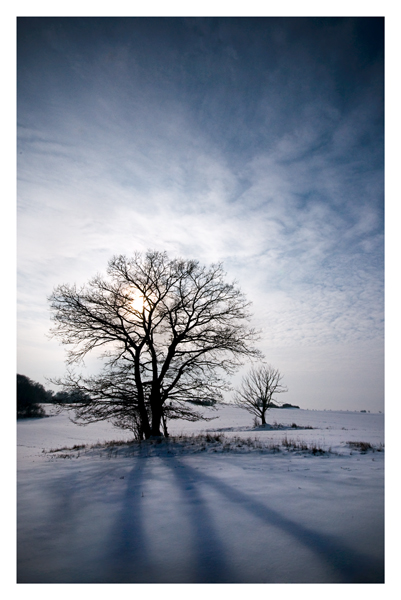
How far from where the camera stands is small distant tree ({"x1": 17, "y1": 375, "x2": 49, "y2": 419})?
2020 inches

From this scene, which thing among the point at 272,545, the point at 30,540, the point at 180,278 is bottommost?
the point at 30,540

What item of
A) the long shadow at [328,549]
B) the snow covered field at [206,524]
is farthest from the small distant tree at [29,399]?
the long shadow at [328,549]

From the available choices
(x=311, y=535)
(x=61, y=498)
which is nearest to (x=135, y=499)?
(x=61, y=498)

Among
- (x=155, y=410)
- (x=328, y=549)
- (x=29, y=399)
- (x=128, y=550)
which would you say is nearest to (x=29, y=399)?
(x=29, y=399)

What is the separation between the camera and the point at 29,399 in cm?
5312

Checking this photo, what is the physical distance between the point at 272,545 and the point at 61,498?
4.02 metres

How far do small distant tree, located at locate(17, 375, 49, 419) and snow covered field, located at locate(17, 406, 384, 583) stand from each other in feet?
171

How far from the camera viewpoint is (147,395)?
1351cm

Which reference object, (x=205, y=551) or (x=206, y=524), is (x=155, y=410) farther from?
(x=205, y=551)

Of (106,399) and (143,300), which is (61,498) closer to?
(106,399)
